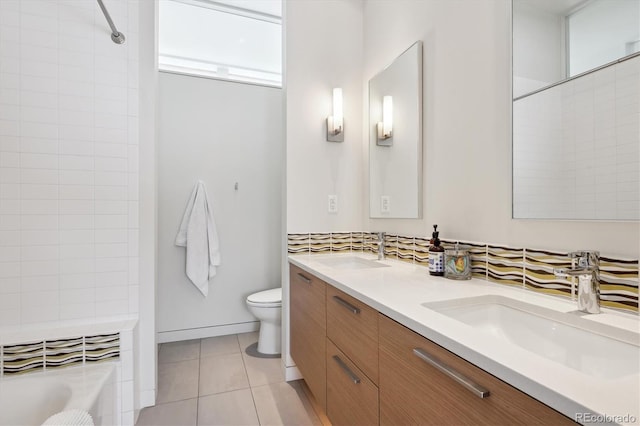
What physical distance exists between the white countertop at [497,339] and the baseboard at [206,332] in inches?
68.3

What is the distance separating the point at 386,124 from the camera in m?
1.96

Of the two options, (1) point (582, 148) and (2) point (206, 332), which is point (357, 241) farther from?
(2) point (206, 332)

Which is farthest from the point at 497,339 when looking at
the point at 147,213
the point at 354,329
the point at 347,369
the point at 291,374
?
the point at 147,213

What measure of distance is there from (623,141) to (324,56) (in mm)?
1730

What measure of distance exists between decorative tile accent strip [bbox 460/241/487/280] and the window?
93.5 inches

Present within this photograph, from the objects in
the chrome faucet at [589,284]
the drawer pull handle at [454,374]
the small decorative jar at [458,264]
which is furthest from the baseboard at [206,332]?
the chrome faucet at [589,284]

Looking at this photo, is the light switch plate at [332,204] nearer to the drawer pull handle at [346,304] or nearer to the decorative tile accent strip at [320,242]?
the decorative tile accent strip at [320,242]

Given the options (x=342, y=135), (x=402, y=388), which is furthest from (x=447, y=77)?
(x=402, y=388)

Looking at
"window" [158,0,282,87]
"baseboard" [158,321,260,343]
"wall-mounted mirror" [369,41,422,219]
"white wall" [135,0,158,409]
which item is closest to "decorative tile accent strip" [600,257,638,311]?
"wall-mounted mirror" [369,41,422,219]

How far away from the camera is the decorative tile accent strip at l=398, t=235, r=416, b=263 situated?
174 centimetres

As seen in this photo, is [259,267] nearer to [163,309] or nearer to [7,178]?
[163,309]

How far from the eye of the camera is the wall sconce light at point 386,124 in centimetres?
192

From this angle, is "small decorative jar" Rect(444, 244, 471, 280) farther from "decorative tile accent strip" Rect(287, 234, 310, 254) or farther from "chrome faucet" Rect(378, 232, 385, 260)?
"decorative tile accent strip" Rect(287, 234, 310, 254)

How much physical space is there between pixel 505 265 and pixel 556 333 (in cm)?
36
